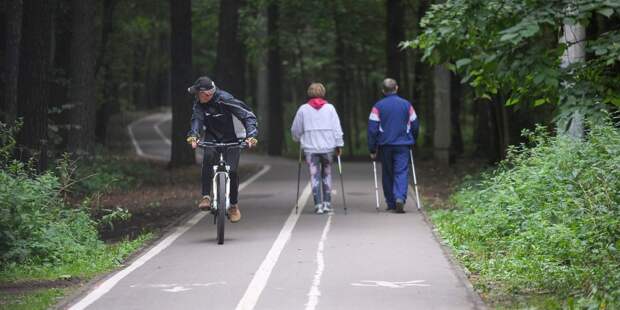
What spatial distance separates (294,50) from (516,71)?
33.1m

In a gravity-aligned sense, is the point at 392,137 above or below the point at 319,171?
above

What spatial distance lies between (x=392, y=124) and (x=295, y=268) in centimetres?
672

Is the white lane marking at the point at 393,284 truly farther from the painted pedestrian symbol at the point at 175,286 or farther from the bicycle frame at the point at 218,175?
the bicycle frame at the point at 218,175

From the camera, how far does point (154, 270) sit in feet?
38.0

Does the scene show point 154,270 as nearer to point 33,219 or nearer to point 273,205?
point 33,219

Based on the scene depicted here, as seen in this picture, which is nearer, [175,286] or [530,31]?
[530,31]

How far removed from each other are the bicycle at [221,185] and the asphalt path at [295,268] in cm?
37

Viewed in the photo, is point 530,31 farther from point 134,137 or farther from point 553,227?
point 134,137

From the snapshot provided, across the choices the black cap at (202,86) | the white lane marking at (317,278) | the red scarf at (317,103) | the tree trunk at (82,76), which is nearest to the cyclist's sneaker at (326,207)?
the red scarf at (317,103)

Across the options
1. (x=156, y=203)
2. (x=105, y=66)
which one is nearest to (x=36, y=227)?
(x=156, y=203)

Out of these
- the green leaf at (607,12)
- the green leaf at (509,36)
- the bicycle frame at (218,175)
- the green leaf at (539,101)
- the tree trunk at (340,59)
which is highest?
the tree trunk at (340,59)

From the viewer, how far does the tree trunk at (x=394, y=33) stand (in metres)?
35.6

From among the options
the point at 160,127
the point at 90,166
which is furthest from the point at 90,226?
the point at 160,127

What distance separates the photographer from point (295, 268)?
11438 millimetres
